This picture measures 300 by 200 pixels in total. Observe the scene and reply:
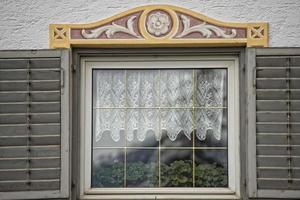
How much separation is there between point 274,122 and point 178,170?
3.40 ft

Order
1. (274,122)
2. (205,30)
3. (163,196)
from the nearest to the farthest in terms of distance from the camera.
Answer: (274,122) < (205,30) < (163,196)

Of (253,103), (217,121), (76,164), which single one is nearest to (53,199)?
(76,164)

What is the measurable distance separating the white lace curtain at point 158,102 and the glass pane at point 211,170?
0.20 meters

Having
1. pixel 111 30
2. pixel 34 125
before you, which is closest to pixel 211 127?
pixel 111 30

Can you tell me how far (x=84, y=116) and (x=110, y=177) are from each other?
0.65 m

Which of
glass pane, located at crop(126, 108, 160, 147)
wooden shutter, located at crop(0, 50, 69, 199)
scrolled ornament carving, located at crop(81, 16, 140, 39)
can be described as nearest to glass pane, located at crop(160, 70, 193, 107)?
glass pane, located at crop(126, 108, 160, 147)

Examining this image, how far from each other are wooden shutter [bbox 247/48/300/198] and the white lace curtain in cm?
40

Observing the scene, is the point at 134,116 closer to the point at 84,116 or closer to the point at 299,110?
the point at 84,116

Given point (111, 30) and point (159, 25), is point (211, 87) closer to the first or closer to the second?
point (159, 25)

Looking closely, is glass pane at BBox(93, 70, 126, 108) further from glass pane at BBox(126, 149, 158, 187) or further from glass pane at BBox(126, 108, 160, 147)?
glass pane at BBox(126, 149, 158, 187)

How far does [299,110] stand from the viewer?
4809mm

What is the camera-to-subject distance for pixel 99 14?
16.3ft

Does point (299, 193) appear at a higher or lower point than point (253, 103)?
lower

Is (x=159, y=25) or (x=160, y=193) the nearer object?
(x=159, y=25)
